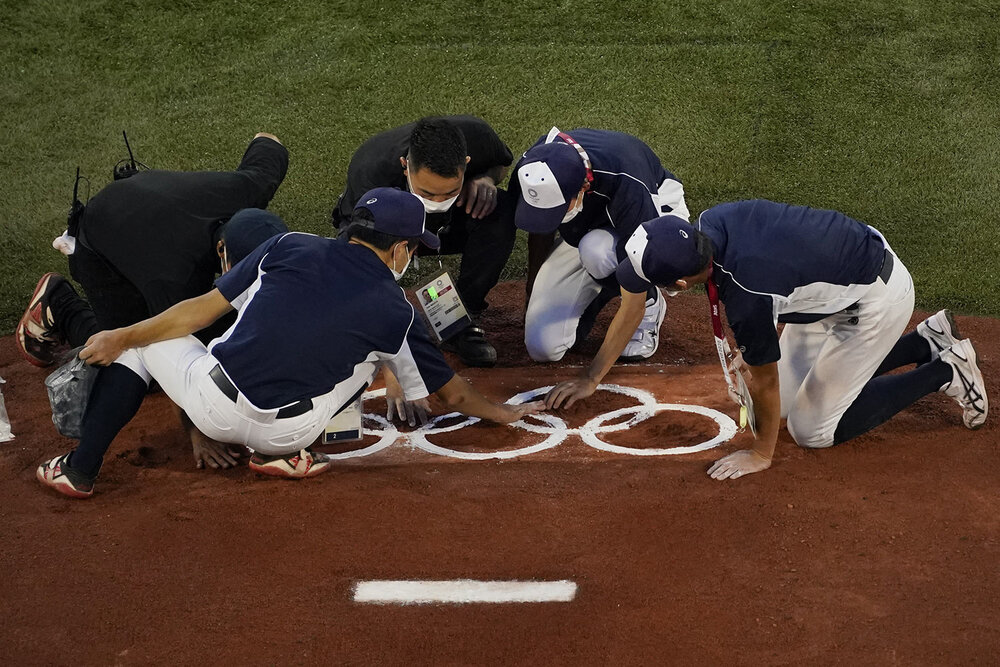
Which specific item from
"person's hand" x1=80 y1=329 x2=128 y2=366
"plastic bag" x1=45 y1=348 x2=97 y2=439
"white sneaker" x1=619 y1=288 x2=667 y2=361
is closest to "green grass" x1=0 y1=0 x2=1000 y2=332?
"white sneaker" x1=619 y1=288 x2=667 y2=361

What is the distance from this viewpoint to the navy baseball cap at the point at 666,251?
4191 mm

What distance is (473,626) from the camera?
3.98 m

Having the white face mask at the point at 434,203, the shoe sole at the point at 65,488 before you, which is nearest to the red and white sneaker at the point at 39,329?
the shoe sole at the point at 65,488

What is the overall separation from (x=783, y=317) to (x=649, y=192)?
1.15m

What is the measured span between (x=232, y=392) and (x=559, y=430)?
1760mm

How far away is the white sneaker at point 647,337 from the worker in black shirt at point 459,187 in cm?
84

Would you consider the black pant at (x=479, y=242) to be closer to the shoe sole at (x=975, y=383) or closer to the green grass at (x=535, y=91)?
the green grass at (x=535, y=91)

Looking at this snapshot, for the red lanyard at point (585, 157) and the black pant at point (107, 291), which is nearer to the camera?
the red lanyard at point (585, 157)

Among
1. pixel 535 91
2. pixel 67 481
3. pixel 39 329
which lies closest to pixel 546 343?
pixel 67 481

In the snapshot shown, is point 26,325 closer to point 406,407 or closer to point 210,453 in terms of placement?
point 210,453

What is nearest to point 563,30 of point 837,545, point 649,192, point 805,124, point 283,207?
point 805,124

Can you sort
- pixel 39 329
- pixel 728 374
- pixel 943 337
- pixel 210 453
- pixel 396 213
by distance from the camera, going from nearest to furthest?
pixel 396 213, pixel 728 374, pixel 210 453, pixel 943 337, pixel 39 329

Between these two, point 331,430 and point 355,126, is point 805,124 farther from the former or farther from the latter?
point 331,430

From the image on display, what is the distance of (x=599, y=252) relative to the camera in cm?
589
